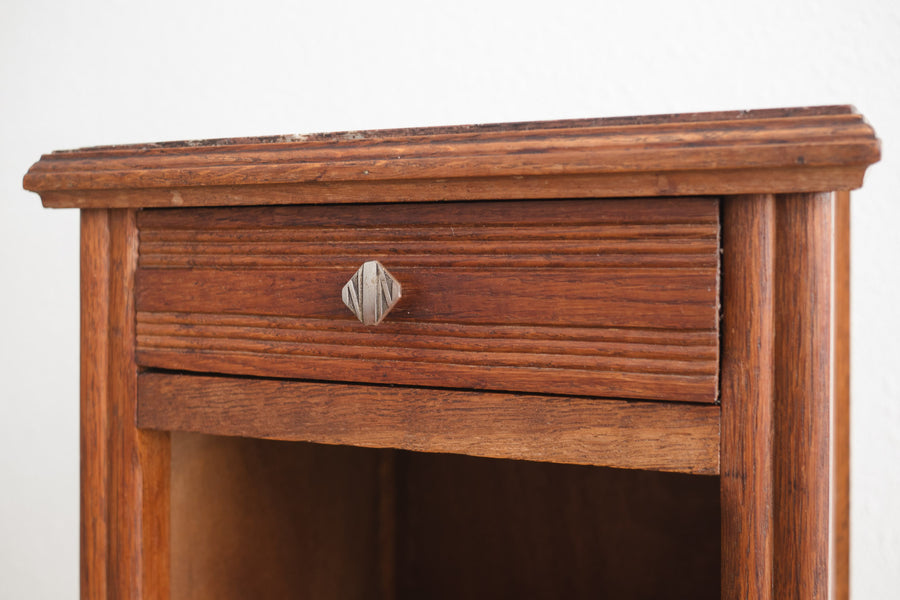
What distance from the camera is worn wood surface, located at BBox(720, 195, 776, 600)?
1.05 feet

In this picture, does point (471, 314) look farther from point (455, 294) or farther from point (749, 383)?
point (749, 383)

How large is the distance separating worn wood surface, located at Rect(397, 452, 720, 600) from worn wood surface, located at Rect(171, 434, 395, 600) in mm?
56

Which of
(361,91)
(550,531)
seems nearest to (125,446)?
(550,531)

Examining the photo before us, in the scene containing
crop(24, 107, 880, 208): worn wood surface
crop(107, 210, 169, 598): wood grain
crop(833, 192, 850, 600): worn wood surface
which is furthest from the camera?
crop(833, 192, 850, 600): worn wood surface

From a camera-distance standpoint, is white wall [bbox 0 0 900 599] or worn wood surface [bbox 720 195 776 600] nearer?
worn wood surface [bbox 720 195 776 600]

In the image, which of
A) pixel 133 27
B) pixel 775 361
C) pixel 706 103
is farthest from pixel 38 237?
pixel 775 361

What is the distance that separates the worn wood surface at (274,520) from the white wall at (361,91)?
516 mm

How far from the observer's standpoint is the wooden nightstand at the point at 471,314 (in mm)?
316

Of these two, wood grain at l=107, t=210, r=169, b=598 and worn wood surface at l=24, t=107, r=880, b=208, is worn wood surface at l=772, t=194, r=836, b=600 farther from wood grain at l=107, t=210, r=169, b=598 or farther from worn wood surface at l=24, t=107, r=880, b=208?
wood grain at l=107, t=210, r=169, b=598

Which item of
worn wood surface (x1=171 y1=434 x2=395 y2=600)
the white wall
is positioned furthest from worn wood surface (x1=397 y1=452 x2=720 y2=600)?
the white wall

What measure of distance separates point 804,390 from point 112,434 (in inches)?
16.0

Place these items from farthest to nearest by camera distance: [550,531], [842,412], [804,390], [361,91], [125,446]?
[361,91] → [550,531] → [842,412] → [125,446] → [804,390]

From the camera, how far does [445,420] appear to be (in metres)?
0.37

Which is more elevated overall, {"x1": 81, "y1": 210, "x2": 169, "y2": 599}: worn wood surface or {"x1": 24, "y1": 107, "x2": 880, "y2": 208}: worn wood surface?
{"x1": 24, "y1": 107, "x2": 880, "y2": 208}: worn wood surface
